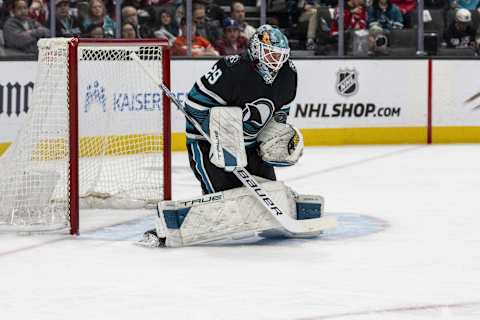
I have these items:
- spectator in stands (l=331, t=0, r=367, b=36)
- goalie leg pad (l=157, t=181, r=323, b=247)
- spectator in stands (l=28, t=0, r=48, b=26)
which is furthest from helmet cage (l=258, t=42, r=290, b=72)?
spectator in stands (l=331, t=0, r=367, b=36)

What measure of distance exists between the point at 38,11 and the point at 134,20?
83 cm

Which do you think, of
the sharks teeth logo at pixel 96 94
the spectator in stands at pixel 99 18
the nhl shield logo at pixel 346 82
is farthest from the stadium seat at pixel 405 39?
the sharks teeth logo at pixel 96 94

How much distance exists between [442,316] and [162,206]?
5.61ft

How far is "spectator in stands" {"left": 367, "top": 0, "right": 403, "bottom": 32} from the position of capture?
421 inches

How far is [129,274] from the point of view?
14.6ft

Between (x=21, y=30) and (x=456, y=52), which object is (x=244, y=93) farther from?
(x=456, y=52)

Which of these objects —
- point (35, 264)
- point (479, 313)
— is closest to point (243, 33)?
point (35, 264)

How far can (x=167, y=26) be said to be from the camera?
9969 millimetres

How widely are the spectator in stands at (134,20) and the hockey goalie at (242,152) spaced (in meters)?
4.46

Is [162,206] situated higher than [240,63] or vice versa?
[240,63]

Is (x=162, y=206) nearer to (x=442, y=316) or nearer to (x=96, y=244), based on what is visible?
(x=96, y=244)

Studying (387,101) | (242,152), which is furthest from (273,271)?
(387,101)

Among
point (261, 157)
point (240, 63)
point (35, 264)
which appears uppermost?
point (240, 63)

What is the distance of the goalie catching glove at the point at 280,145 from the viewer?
17.1 feet
